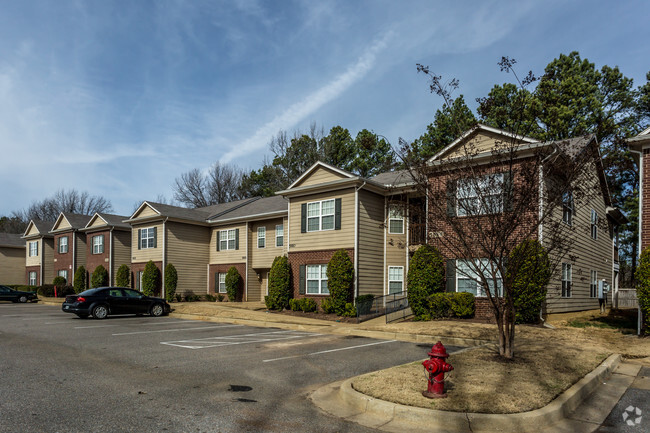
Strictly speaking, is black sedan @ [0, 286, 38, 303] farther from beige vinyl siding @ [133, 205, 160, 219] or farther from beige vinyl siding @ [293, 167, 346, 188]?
beige vinyl siding @ [293, 167, 346, 188]

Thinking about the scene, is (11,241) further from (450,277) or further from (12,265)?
(450,277)

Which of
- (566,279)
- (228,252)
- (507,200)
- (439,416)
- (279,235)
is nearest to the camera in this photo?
(439,416)

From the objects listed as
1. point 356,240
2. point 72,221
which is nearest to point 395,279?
point 356,240

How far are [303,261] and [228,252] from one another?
410 inches

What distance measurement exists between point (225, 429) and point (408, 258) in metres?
17.0

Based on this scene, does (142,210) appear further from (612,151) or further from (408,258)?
(612,151)

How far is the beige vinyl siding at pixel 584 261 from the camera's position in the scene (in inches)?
695

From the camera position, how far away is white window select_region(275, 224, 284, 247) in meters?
28.8

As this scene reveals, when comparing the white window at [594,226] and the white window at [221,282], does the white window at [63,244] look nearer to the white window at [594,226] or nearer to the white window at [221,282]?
the white window at [221,282]

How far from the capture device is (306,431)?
5.82m

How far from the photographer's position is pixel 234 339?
14367 millimetres

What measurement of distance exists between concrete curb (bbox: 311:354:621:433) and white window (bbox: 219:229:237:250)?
25342 mm

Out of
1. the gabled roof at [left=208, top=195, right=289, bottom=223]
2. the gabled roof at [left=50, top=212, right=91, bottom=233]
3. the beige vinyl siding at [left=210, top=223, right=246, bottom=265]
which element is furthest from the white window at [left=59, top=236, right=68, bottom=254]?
the gabled roof at [left=208, top=195, right=289, bottom=223]

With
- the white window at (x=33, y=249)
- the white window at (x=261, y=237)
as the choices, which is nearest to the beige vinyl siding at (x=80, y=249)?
the white window at (x=33, y=249)
